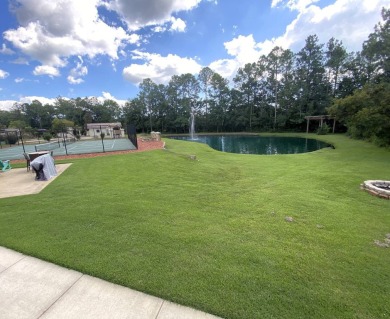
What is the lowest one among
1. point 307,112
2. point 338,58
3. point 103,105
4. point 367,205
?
point 367,205

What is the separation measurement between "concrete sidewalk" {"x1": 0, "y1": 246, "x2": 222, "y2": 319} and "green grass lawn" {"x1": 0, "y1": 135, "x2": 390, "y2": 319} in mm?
111

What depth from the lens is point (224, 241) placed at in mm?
3307

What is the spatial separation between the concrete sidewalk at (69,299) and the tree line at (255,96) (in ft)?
86.3

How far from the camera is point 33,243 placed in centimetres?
321

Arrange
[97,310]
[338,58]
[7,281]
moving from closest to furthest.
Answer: [97,310] → [7,281] → [338,58]

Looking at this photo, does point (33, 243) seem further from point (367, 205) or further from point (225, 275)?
point (367, 205)

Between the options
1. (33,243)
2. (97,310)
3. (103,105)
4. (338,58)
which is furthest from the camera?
(103,105)

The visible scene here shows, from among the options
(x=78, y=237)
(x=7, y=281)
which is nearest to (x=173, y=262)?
(x=78, y=237)

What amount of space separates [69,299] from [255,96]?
44075 mm

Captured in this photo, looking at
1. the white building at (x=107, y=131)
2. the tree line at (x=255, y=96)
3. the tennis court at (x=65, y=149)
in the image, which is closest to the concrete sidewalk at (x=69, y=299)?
the tennis court at (x=65, y=149)

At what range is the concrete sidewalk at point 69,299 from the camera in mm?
2061

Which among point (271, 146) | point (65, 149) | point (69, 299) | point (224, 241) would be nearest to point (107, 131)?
point (65, 149)

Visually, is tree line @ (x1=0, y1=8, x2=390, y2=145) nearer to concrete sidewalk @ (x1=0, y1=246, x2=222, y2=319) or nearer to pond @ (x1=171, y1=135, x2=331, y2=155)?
pond @ (x1=171, y1=135, x2=331, y2=155)

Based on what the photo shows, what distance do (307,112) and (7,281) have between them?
39.8 m
